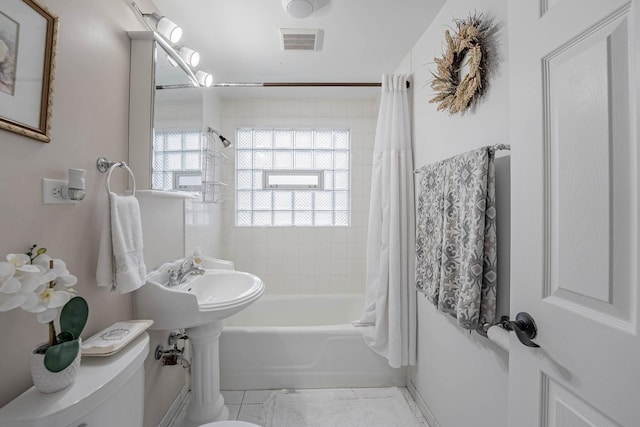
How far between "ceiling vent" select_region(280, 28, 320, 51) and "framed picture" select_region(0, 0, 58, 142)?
1.16m

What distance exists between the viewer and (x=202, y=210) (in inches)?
83.8

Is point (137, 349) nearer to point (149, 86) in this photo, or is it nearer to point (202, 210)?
point (149, 86)

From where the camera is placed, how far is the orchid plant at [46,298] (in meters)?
0.62

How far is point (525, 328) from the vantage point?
26.9 inches

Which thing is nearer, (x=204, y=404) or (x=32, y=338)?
(x=32, y=338)

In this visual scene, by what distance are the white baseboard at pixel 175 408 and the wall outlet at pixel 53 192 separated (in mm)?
1329

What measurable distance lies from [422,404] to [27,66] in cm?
236

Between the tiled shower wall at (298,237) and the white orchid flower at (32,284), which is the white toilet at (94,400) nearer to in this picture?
the white orchid flower at (32,284)

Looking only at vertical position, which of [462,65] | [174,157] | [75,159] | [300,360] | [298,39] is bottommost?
[300,360]

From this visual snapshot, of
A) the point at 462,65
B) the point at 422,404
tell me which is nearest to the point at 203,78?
the point at 462,65

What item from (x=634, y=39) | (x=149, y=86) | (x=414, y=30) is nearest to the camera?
(x=634, y=39)

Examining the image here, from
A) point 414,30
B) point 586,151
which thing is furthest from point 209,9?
point 586,151

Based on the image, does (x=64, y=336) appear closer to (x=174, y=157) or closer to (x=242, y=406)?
(x=174, y=157)

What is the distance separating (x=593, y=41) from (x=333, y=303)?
97.0 inches
